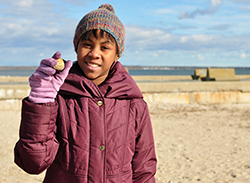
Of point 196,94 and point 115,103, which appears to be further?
point 196,94

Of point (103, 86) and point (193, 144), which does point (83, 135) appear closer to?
point (103, 86)

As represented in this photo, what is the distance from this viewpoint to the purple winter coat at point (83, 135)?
1714 millimetres

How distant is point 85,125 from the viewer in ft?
6.05

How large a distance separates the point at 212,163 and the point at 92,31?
407cm

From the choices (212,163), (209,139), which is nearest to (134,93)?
(212,163)

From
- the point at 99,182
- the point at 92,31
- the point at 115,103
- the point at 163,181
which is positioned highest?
the point at 92,31

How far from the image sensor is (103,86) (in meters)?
1.96

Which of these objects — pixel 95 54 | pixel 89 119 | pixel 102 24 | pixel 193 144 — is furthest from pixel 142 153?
pixel 193 144

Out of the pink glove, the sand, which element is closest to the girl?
the pink glove

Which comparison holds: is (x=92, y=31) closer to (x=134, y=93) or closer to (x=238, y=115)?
(x=134, y=93)

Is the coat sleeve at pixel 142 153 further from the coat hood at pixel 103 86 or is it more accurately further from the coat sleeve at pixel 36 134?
the coat sleeve at pixel 36 134

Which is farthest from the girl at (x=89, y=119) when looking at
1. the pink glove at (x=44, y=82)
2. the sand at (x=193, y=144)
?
the sand at (x=193, y=144)

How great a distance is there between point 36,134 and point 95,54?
563 mm

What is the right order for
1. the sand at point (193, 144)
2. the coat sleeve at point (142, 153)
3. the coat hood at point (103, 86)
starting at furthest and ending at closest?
the sand at point (193, 144), the coat sleeve at point (142, 153), the coat hood at point (103, 86)
